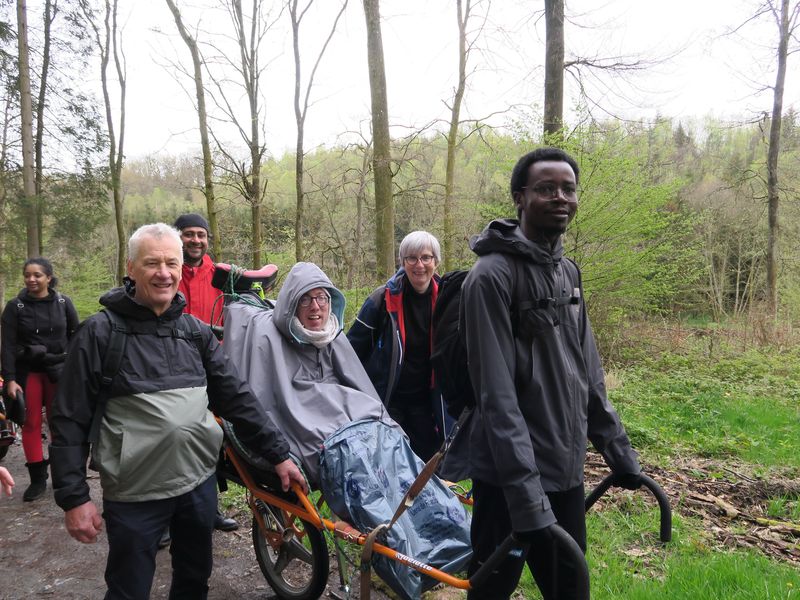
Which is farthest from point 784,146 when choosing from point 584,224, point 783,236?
point 584,224

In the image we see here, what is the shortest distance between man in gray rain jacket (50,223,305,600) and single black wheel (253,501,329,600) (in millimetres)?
655

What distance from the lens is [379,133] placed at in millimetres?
8969

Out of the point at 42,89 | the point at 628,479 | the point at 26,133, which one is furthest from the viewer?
the point at 42,89

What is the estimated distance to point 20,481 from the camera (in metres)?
5.20

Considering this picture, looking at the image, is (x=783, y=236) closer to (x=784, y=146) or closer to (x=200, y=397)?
(x=784, y=146)

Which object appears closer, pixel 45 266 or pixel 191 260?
pixel 191 260

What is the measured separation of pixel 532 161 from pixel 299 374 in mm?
1788

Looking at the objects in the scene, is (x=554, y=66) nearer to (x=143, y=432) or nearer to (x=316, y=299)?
(x=316, y=299)

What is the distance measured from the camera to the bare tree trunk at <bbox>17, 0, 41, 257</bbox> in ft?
35.7

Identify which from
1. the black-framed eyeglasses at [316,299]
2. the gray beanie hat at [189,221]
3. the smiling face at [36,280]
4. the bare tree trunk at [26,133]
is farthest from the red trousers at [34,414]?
the bare tree trunk at [26,133]

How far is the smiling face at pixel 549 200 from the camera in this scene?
1.88 meters

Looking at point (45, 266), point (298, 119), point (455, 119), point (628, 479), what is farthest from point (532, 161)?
point (455, 119)

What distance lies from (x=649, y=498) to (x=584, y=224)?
692 centimetres

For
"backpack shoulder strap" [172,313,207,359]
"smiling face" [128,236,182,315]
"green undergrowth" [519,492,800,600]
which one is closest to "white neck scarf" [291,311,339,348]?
"backpack shoulder strap" [172,313,207,359]
